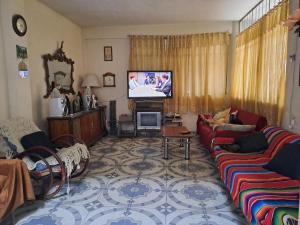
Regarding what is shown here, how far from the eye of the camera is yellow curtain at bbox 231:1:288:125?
117 inches

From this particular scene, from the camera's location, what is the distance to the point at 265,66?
3.48 metres

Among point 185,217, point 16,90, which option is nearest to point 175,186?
point 185,217

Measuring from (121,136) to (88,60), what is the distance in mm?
2119

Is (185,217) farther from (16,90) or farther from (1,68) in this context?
(1,68)

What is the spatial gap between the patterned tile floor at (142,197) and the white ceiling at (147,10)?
269 centimetres

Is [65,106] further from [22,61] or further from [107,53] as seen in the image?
[107,53]

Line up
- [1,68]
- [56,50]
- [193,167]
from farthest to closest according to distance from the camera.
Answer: [56,50] < [193,167] < [1,68]

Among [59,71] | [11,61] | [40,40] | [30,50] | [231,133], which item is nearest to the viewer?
[11,61]

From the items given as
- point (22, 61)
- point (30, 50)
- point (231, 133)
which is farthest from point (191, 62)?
point (22, 61)

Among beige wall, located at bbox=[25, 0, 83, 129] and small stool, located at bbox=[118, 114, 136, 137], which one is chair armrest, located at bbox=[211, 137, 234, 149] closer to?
small stool, located at bbox=[118, 114, 136, 137]

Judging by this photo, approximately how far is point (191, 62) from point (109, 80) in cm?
208

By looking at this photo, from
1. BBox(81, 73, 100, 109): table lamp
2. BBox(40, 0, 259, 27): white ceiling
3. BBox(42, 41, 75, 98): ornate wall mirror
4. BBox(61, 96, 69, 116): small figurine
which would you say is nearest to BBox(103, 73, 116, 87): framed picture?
BBox(81, 73, 100, 109): table lamp

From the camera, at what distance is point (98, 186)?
9.50 ft

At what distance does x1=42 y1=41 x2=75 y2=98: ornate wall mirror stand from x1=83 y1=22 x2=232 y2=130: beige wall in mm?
→ 902
